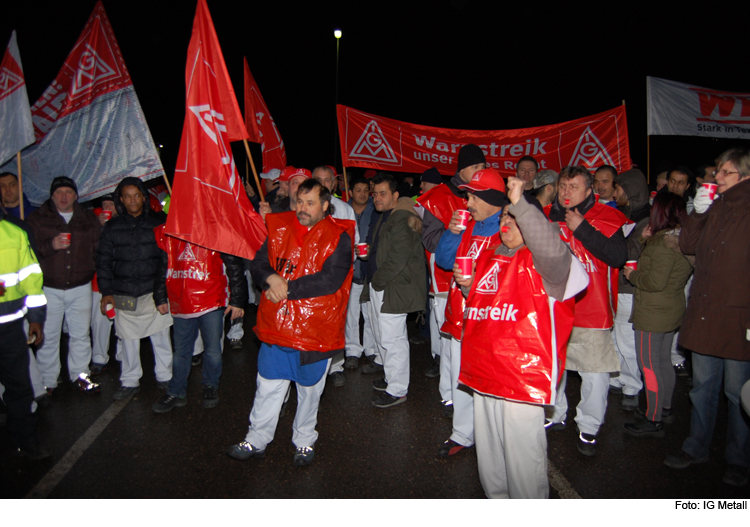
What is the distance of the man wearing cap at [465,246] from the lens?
11.2 ft

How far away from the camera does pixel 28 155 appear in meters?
5.46

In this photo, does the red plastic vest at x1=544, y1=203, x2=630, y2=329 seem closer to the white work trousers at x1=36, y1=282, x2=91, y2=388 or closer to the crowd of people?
the crowd of people

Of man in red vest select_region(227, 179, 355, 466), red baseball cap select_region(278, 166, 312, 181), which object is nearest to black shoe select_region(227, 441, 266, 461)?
man in red vest select_region(227, 179, 355, 466)

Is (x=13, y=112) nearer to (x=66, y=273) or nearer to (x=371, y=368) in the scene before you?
(x=66, y=273)

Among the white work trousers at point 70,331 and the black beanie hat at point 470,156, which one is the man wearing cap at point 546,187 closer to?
the black beanie hat at point 470,156

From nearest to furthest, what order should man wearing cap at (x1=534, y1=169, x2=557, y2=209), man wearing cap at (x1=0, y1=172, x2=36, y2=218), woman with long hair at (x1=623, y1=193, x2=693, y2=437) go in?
1. woman with long hair at (x1=623, y1=193, x2=693, y2=437)
2. man wearing cap at (x1=534, y1=169, x2=557, y2=209)
3. man wearing cap at (x1=0, y1=172, x2=36, y2=218)

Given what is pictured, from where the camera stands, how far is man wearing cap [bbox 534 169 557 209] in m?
5.05

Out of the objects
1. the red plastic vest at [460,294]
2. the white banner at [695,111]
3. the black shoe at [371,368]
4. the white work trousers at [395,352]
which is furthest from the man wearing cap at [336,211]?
the white banner at [695,111]

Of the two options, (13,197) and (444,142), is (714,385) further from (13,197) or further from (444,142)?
(13,197)

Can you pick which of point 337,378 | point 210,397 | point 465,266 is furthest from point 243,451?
point 465,266

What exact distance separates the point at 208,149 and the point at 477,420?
343 cm

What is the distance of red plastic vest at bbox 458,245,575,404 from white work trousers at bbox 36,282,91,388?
4.65 metres

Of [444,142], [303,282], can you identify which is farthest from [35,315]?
[444,142]

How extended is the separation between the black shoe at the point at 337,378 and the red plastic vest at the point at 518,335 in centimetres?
294
